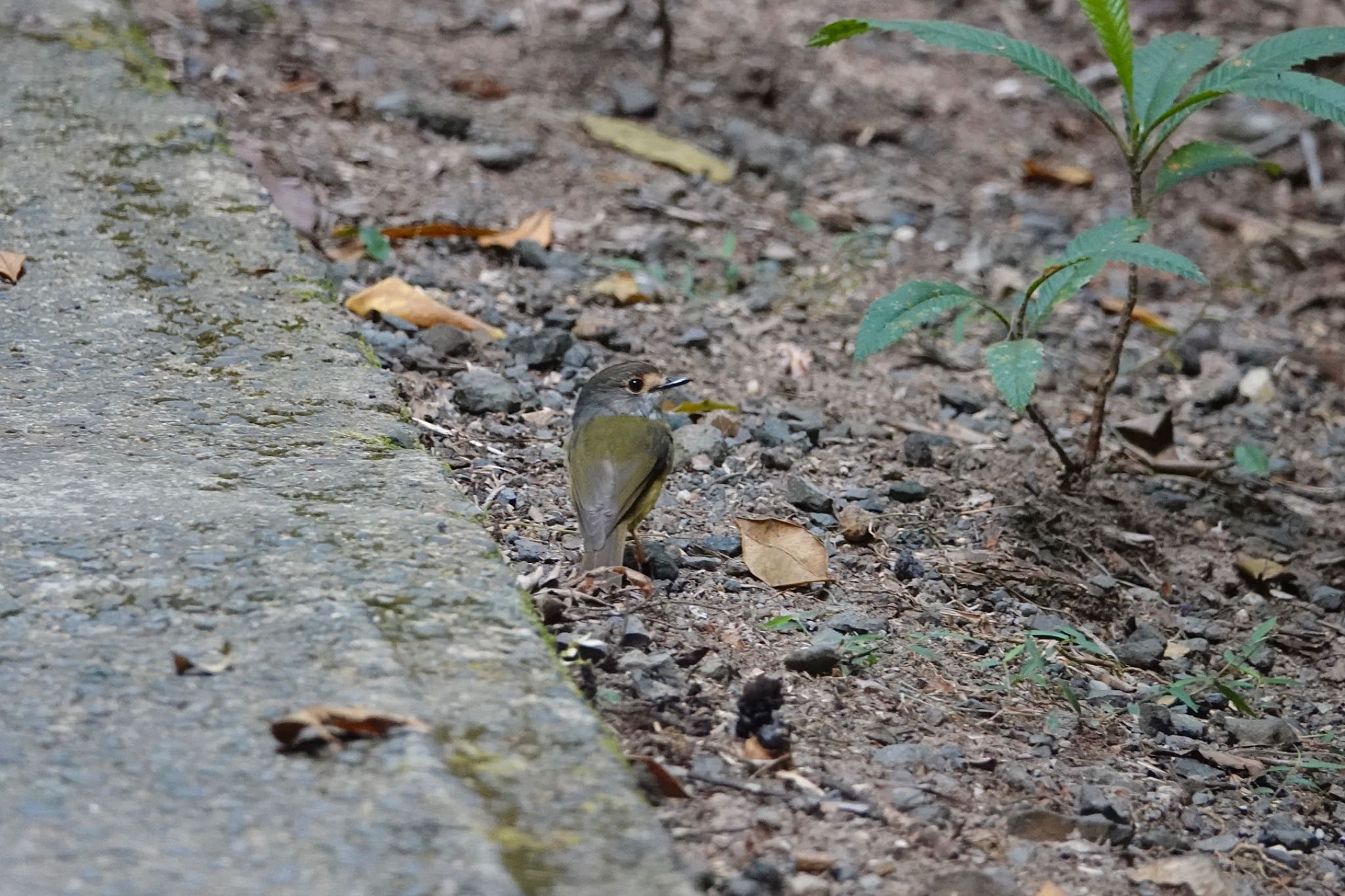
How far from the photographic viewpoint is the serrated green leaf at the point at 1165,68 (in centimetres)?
361

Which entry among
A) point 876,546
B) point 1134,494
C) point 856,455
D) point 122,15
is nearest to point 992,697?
point 876,546

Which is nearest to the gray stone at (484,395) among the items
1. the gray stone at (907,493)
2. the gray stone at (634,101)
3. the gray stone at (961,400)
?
the gray stone at (907,493)

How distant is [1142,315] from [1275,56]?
1.95 meters

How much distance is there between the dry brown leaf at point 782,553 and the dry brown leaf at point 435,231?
5.78ft

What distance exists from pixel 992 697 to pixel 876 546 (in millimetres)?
651

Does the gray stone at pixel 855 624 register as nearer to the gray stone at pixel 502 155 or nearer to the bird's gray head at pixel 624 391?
the bird's gray head at pixel 624 391

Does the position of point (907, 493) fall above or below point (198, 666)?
below

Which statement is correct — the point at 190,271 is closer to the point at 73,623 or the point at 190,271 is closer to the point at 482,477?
the point at 482,477

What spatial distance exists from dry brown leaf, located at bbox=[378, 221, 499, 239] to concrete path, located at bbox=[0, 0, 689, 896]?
29.2 inches

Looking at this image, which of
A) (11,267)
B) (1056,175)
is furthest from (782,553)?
(1056,175)

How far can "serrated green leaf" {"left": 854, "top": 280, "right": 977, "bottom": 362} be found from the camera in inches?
136

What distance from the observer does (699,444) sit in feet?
13.0

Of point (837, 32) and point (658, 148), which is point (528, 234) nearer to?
point (658, 148)

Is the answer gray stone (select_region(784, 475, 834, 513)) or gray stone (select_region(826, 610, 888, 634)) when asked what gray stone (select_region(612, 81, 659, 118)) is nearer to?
gray stone (select_region(784, 475, 834, 513))
